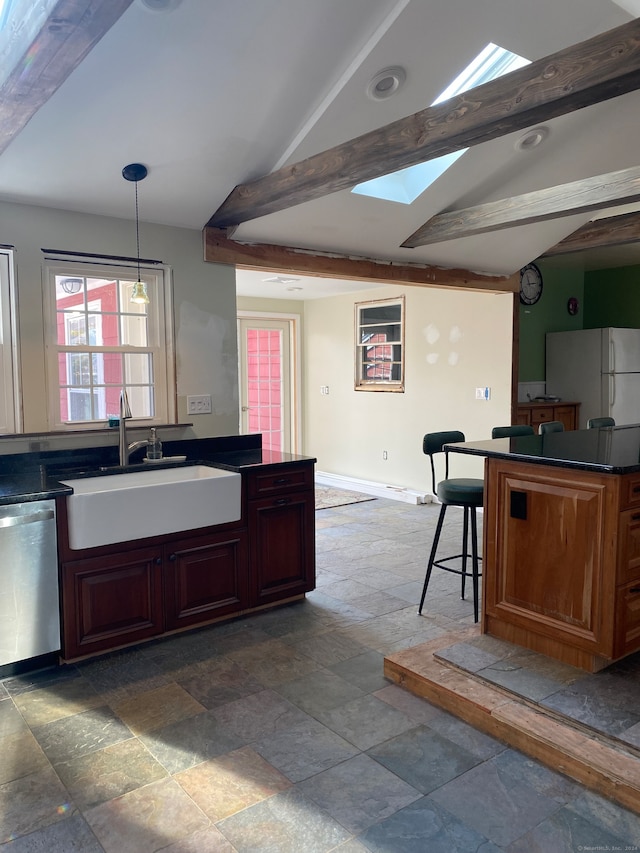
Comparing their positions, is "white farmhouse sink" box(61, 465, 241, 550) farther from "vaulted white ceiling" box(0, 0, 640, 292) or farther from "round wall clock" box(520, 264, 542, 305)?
"round wall clock" box(520, 264, 542, 305)

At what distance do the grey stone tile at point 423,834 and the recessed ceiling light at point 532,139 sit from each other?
146 inches

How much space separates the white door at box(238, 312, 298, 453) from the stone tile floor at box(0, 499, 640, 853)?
4663 millimetres

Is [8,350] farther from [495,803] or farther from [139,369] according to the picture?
[495,803]

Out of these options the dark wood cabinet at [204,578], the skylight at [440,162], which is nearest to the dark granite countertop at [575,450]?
the dark wood cabinet at [204,578]

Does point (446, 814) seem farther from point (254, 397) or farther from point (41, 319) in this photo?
point (254, 397)

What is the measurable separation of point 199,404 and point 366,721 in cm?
217

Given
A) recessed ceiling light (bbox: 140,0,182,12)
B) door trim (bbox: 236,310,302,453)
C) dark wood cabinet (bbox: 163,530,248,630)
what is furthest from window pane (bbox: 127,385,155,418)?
door trim (bbox: 236,310,302,453)

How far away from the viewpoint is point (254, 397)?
776 cm

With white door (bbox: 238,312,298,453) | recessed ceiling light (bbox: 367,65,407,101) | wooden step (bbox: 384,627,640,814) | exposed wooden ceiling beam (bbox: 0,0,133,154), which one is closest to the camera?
exposed wooden ceiling beam (bbox: 0,0,133,154)

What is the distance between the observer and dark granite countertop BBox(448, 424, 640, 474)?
7.86 feet

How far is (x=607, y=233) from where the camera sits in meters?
5.11

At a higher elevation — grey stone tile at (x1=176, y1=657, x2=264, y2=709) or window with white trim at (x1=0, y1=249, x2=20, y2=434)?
window with white trim at (x1=0, y1=249, x2=20, y2=434)

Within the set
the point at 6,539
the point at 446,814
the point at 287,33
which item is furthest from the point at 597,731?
the point at 287,33

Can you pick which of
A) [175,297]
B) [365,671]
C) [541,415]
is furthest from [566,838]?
[541,415]
